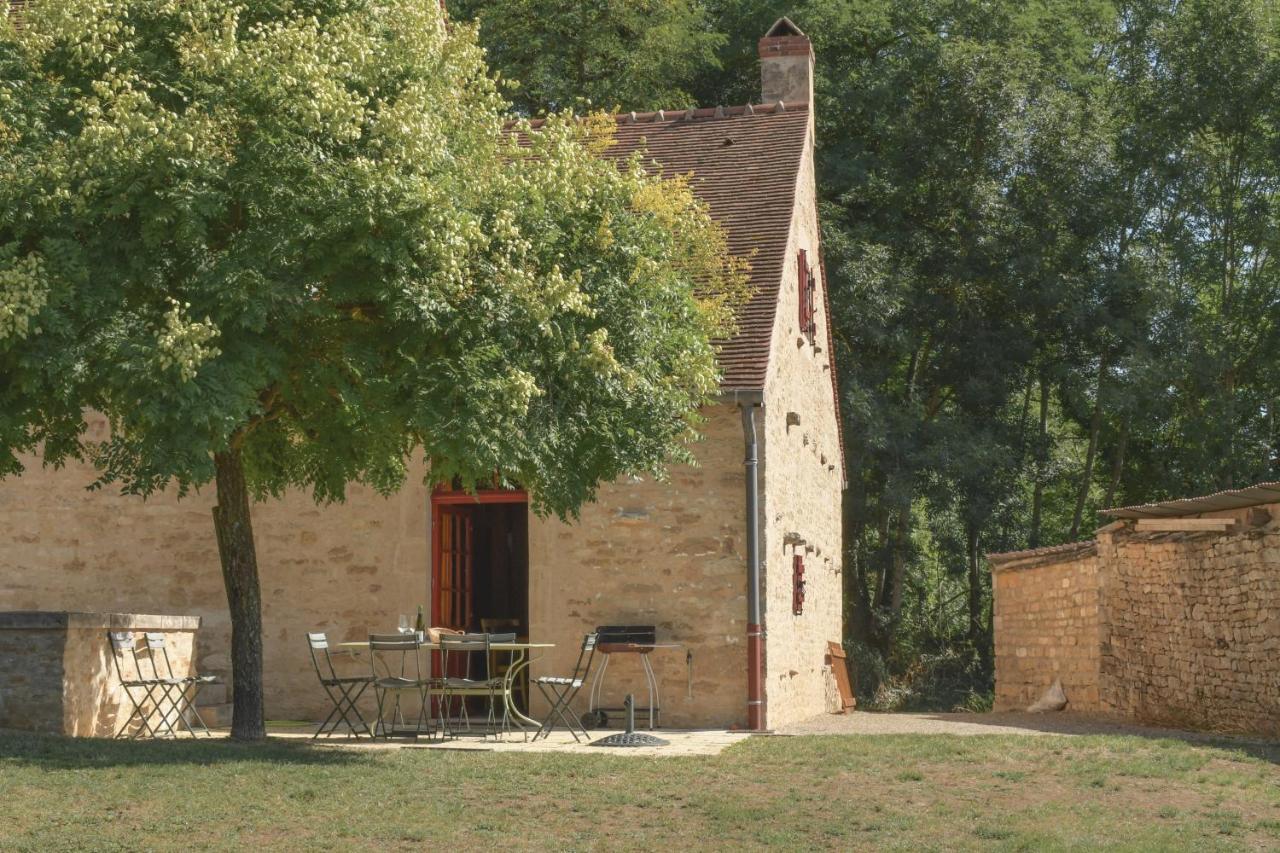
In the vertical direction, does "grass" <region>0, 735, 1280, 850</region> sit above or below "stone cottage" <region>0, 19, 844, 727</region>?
below

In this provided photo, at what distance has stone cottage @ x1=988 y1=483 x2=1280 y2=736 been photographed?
14.2m

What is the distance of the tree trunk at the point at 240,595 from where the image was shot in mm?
12242

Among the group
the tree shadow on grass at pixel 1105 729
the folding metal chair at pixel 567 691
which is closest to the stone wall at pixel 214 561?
the folding metal chair at pixel 567 691

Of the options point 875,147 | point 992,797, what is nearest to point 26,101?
point 992,797

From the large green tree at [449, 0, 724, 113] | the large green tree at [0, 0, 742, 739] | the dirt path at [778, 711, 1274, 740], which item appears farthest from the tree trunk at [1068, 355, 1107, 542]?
the large green tree at [0, 0, 742, 739]

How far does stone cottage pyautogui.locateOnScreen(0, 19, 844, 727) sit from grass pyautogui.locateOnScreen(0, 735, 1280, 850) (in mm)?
3059

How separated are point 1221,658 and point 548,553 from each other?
6.53 m

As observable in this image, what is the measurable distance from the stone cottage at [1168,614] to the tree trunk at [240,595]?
829 cm

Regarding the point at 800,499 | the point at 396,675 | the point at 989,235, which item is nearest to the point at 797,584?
the point at 800,499

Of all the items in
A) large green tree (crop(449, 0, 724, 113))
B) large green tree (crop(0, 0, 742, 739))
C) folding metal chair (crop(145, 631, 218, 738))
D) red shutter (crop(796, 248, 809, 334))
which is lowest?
folding metal chair (crop(145, 631, 218, 738))

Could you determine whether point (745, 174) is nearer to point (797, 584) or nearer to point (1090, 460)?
point (797, 584)

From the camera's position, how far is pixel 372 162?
10.7m

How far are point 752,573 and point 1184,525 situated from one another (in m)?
4.33

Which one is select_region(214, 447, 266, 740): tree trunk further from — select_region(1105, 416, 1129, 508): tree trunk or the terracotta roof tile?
select_region(1105, 416, 1129, 508): tree trunk
